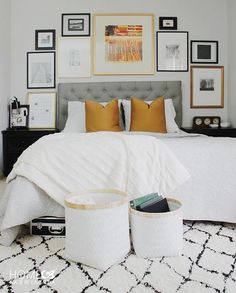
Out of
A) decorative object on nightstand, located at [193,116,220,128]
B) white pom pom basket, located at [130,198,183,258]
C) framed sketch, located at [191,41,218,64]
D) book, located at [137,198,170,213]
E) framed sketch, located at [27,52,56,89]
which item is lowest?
white pom pom basket, located at [130,198,183,258]

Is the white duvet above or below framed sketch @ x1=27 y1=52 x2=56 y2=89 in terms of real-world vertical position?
below

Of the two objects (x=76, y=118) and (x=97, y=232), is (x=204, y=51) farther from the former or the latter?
(x=97, y=232)

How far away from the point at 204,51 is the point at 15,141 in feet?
9.21

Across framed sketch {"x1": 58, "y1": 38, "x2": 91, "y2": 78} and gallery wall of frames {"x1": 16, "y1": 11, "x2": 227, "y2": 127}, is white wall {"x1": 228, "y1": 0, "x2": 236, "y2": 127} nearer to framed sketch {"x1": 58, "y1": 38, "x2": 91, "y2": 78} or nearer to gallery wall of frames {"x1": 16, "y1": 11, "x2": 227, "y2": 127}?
gallery wall of frames {"x1": 16, "y1": 11, "x2": 227, "y2": 127}

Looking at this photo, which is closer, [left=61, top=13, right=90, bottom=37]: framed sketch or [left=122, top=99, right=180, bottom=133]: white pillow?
[left=122, top=99, right=180, bottom=133]: white pillow

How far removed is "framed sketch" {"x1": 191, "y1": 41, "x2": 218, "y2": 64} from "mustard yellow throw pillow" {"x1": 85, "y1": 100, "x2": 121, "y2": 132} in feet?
4.82

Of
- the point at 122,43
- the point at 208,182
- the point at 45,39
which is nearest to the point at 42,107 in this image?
the point at 45,39

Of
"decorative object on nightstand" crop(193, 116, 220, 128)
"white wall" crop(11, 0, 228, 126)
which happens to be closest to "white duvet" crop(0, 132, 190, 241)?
"decorative object on nightstand" crop(193, 116, 220, 128)

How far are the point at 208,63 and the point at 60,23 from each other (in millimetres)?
2118

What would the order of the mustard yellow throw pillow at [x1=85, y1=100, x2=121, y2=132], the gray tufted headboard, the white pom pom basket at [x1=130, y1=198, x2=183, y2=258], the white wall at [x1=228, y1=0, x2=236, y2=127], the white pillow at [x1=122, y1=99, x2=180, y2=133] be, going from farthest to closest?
1. the gray tufted headboard
2. the white wall at [x1=228, y1=0, x2=236, y2=127]
3. the white pillow at [x1=122, y1=99, x2=180, y2=133]
4. the mustard yellow throw pillow at [x1=85, y1=100, x2=121, y2=132]
5. the white pom pom basket at [x1=130, y1=198, x2=183, y2=258]

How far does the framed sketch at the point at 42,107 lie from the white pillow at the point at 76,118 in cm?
39

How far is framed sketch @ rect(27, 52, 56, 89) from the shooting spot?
395 centimetres

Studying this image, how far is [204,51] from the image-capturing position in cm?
396

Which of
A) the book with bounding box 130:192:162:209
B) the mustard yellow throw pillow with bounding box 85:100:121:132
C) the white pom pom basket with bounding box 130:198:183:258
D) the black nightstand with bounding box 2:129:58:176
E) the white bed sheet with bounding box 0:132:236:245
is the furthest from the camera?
the black nightstand with bounding box 2:129:58:176
